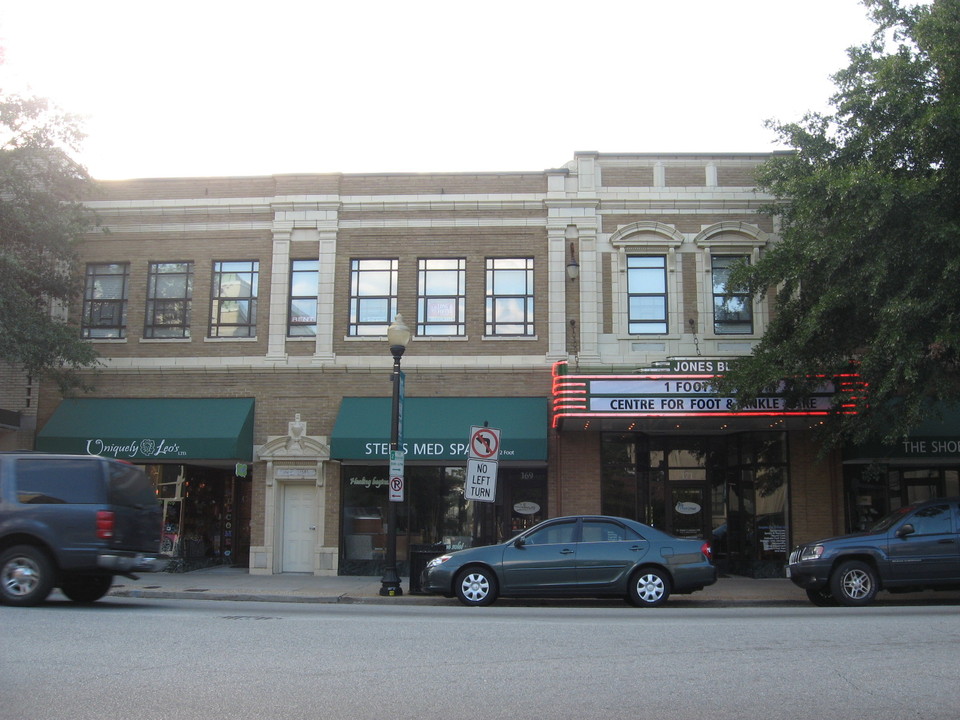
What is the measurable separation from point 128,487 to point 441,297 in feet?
32.6

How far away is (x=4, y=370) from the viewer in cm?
2112

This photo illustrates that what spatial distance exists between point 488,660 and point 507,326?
13213 mm

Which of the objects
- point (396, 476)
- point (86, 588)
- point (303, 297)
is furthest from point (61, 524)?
point (303, 297)

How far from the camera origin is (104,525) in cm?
1148

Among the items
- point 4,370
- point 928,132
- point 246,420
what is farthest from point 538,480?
point 4,370

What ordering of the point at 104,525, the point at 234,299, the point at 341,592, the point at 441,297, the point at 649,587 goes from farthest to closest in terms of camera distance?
the point at 234,299 < the point at 441,297 < the point at 341,592 < the point at 649,587 < the point at 104,525

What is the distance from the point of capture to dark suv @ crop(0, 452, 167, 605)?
11312 mm

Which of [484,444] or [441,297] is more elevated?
[441,297]

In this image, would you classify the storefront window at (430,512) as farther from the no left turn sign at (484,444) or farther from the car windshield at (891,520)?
the car windshield at (891,520)

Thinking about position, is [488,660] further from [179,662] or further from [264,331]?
[264,331]

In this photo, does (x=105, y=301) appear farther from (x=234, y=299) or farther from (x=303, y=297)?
(x=303, y=297)

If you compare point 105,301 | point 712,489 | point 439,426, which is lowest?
point 712,489

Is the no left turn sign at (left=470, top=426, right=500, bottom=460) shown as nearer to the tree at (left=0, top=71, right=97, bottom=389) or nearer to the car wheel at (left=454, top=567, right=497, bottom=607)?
the car wheel at (left=454, top=567, right=497, bottom=607)

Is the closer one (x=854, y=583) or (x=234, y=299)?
(x=854, y=583)
